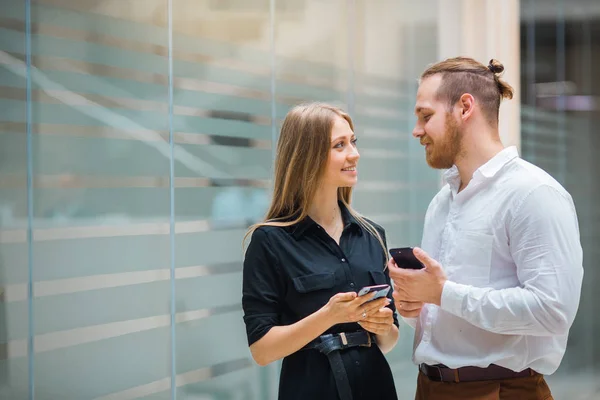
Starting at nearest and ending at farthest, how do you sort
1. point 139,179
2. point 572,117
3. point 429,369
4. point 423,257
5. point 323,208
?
1. point 423,257
2. point 429,369
3. point 323,208
4. point 139,179
5. point 572,117

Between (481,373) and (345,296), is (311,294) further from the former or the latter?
(481,373)

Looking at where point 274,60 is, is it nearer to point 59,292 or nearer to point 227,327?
point 227,327

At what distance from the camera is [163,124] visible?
3605 mm

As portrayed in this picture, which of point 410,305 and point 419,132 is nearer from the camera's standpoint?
point 410,305

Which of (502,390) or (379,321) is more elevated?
(379,321)

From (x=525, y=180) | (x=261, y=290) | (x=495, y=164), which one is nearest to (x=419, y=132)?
(x=495, y=164)

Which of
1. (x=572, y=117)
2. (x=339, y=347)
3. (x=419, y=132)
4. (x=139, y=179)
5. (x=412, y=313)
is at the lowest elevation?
(x=339, y=347)

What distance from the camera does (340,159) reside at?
2686 mm

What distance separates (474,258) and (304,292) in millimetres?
563

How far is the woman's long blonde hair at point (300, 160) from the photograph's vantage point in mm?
2666

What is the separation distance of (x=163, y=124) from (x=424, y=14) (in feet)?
9.24

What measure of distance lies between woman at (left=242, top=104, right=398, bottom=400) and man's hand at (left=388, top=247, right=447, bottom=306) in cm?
8

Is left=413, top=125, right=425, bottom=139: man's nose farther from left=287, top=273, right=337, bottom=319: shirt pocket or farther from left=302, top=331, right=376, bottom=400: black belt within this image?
left=302, top=331, right=376, bottom=400: black belt

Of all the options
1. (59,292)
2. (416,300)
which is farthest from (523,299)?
(59,292)
